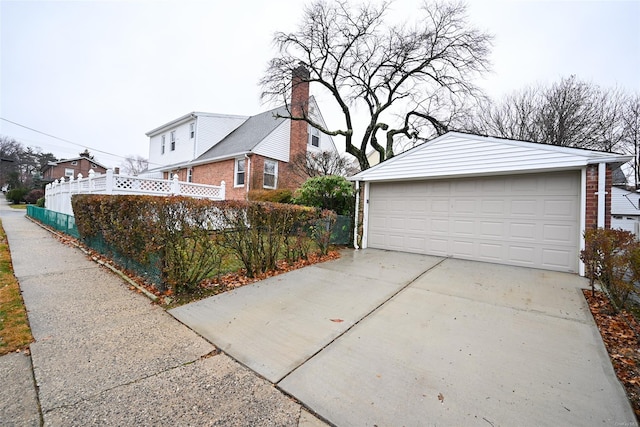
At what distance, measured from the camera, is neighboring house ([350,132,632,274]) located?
5758 mm

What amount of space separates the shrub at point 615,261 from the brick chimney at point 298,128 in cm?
1264

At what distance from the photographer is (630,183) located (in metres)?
22.1

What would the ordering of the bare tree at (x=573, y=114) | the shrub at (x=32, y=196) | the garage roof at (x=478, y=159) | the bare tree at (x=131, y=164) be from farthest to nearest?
the bare tree at (x=131, y=164)
the shrub at (x=32, y=196)
the bare tree at (x=573, y=114)
the garage roof at (x=478, y=159)

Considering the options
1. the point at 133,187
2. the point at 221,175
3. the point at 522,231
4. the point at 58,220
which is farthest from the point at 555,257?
the point at 58,220

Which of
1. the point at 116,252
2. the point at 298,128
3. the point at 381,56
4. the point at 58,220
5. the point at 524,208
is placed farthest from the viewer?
the point at 298,128

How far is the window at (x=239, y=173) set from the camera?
1477 cm

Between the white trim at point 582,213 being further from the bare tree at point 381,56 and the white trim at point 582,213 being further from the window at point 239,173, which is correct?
the window at point 239,173

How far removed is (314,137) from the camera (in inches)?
699

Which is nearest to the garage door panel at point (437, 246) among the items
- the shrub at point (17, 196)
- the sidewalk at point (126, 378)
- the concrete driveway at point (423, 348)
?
the concrete driveway at point (423, 348)

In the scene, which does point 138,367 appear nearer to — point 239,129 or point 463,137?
point 463,137

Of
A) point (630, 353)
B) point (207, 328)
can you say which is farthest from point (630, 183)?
point (207, 328)

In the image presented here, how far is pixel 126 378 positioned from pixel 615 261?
5879 millimetres

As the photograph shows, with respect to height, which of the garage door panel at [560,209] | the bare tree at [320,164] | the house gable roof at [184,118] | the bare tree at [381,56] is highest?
the bare tree at [381,56]

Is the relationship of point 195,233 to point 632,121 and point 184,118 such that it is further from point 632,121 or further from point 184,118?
point 632,121
